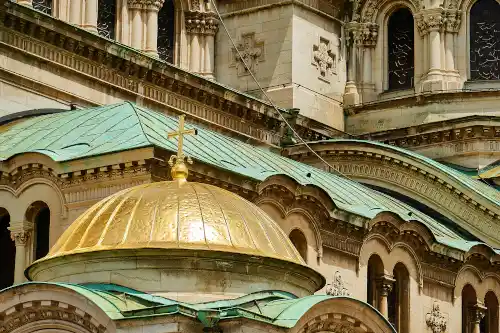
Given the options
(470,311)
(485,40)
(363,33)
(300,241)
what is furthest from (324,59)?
(300,241)

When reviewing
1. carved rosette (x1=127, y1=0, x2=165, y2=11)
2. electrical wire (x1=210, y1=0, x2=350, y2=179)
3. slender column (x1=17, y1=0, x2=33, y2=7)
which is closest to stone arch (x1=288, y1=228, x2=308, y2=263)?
slender column (x1=17, y1=0, x2=33, y2=7)

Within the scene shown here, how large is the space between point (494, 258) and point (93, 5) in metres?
13.2

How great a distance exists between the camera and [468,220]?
54625 millimetres

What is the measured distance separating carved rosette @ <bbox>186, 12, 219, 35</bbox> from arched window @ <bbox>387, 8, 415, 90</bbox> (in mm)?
5851

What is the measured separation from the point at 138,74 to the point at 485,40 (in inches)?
570

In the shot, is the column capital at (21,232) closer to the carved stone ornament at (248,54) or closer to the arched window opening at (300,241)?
the arched window opening at (300,241)

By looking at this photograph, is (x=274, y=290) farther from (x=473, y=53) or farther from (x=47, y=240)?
(x=473, y=53)

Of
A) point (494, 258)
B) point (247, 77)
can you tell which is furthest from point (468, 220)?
point (247, 77)

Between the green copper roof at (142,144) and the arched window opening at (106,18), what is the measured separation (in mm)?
8670

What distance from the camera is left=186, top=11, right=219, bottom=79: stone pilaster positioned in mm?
59625

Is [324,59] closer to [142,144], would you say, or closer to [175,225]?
[142,144]

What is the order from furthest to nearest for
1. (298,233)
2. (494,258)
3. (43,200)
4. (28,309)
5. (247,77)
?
(247,77), (494,258), (298,233), (43,200), (28,309)

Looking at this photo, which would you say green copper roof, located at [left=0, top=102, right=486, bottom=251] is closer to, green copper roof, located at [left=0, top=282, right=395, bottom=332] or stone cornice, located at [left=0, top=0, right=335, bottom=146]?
stone cornice, located at [left=0, top=0, right=335, bottom=146]

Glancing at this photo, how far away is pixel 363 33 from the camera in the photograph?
62.8 m
